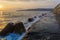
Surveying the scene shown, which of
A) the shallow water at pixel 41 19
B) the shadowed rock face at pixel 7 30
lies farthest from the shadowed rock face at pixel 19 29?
the shallow water at pixel 41 19

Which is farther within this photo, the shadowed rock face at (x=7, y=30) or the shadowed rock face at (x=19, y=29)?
the shadowed rock face at (x=19, y=29)

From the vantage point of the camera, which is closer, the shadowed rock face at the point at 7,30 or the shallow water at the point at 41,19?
the shadowed rock face at the point at 7,30

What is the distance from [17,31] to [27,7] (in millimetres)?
6268

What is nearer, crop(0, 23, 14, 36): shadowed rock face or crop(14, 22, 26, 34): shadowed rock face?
crop(0, 23, 14, 36): shadowed rock face

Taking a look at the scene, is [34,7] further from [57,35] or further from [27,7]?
[57,35]

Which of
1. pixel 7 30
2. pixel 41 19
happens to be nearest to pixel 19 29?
pixel 7 30

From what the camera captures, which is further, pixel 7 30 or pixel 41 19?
pixel 41 19

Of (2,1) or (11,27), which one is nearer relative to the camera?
(11,27)

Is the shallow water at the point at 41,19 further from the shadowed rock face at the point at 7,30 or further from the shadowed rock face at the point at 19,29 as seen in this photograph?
the shadowed rock face at the point at 7,30

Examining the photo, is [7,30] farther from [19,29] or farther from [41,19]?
[41,19]

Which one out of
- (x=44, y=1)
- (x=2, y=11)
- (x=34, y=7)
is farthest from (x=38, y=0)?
(x=2, y=11)

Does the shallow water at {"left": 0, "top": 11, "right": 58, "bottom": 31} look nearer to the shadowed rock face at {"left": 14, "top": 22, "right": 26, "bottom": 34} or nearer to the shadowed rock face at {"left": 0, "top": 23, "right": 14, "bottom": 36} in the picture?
the shadowed rock face at {"left": 14, "top": 22, "right": 26, "bottom": 34}

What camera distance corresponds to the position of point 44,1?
10477 millimetres

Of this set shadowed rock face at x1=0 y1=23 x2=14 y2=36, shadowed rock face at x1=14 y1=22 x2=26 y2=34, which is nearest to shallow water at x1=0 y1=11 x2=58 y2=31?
→ shadowed rock face at x1=14 y1=22 x2=26 y2=34
